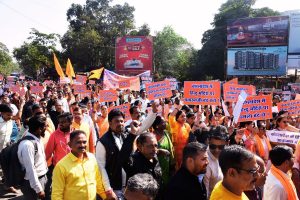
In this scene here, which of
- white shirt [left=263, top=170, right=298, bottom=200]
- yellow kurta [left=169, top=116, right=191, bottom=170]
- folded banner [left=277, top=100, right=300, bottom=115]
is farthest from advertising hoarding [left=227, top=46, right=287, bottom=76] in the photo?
white shirt [left=263, top=170, right=298, bottom=200]

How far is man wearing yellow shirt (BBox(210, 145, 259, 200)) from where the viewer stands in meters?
2.35

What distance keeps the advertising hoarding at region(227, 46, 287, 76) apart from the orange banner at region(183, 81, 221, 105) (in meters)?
21.9

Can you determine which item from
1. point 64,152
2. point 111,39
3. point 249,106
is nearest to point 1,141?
point 64,152

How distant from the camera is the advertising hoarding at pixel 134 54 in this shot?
3622 centimetres

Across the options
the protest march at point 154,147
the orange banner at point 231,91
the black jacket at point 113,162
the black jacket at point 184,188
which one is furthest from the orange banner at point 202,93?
the black jacket at point 184,188

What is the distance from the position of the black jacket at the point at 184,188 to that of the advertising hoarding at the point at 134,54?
33667mm

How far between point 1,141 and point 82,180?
320cm

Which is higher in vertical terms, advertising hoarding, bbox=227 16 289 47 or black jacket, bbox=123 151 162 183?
advertising hoarding, bbox=227 16 289 47

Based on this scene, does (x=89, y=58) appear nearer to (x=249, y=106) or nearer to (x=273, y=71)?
(x=273, y=71)

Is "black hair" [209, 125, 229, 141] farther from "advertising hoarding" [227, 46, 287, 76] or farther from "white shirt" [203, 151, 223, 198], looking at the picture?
"advertising hoarding" [227, 46, 287, 76]

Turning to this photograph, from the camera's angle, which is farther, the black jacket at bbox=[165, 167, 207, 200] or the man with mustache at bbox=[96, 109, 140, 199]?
the man with mustache at bbox=[96, 109, 140, 199]

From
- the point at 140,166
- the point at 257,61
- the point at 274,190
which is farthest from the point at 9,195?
the point at 257,61

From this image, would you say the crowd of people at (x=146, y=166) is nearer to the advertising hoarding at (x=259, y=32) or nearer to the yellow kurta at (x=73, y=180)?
the yellow kurta at (x=73, y=180)

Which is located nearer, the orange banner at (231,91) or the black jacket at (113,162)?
the black jacket at (113,162)
